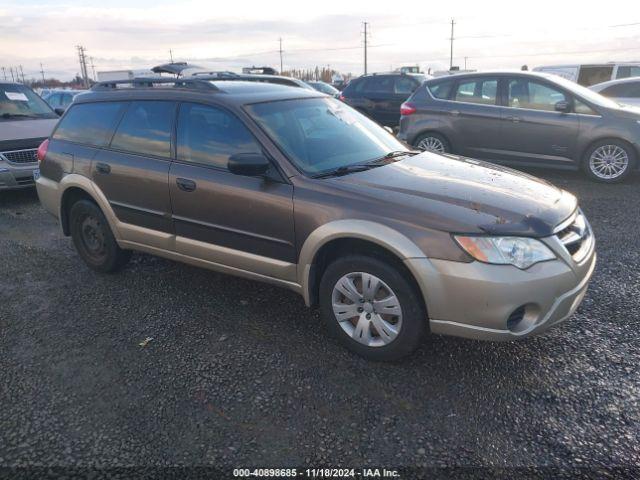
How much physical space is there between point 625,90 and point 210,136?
33.0 feet

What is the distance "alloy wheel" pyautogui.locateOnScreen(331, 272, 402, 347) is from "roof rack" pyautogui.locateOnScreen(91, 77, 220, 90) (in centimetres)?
187

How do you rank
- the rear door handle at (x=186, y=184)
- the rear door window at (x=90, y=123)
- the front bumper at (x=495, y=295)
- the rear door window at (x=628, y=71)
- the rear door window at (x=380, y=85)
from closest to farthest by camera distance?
the front bumper at (x=495, y=295) → the rear door handle at (x=186, y=184) → the rear door window at (x=90, y=123) → the rear door window at (x=380, y=85) → the rear door window at (x=628, y=71)

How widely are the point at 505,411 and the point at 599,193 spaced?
18.3ft

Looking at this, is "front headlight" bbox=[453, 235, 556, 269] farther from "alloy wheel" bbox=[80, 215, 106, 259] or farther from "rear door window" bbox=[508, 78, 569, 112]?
"rear door window" bbox=[508, 78, 569, 112]

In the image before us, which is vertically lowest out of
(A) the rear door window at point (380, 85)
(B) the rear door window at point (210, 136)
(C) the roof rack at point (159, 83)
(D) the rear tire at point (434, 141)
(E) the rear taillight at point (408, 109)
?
(D) the rear tire at point (434, 141)

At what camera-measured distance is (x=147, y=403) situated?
282cm

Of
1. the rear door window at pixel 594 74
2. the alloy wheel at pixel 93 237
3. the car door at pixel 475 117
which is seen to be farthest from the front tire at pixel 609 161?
the rear door window at pixel 594 74

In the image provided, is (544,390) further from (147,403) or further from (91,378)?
(91,378)

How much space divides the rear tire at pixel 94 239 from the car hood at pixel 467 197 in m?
2.39

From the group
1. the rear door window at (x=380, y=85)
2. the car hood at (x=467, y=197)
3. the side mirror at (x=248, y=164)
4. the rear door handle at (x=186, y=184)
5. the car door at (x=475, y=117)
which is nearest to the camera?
the car hood at (x=467, y=197)

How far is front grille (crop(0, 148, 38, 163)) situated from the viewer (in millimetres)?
7121

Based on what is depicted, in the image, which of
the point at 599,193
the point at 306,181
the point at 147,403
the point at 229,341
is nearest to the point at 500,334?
the point at 306,181

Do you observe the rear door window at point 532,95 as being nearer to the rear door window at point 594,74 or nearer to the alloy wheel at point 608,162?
the alloy wheel at point 608,162

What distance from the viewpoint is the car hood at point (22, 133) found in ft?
23.5
